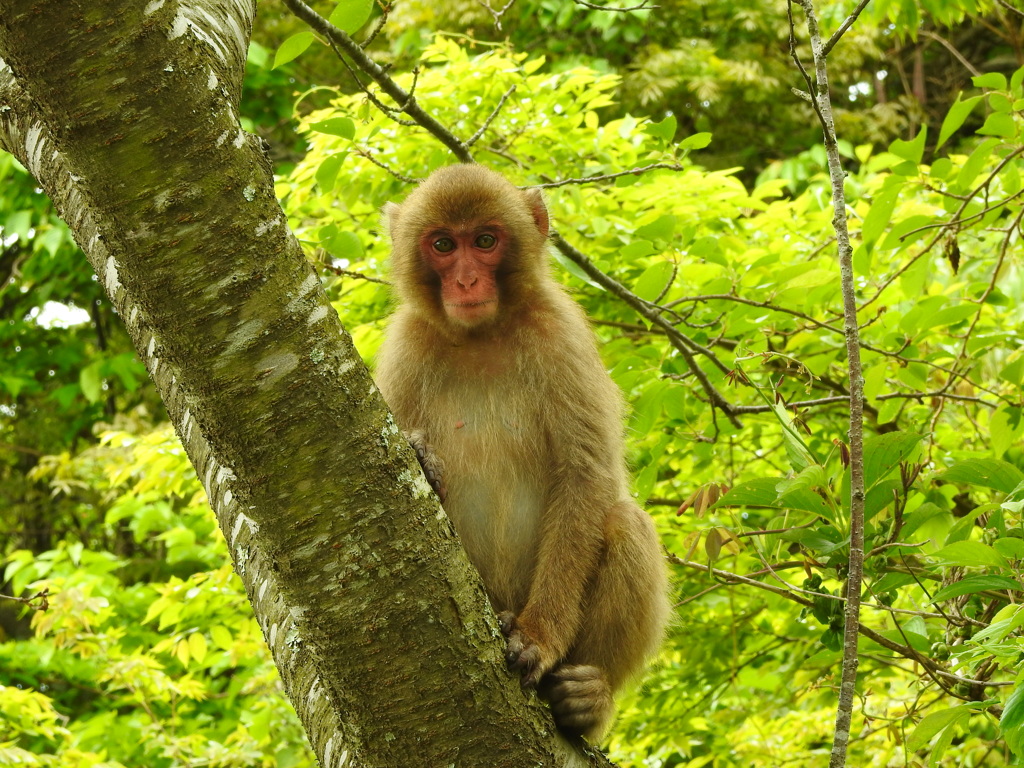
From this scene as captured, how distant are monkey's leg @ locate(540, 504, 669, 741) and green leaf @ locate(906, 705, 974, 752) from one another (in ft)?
2.99

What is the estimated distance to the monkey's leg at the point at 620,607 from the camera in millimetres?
3322

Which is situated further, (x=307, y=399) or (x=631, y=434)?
(x=631, y=434)

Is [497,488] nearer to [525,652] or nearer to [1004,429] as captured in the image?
[525,652]

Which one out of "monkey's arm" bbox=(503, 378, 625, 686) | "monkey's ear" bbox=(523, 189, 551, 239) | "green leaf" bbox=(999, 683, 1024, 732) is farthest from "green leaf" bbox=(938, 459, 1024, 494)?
"monkey's ear" bbox=(523, 189, 551, 239)

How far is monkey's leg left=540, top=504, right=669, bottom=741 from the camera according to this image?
10.9ft

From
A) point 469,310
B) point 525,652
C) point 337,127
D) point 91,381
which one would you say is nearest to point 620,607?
point 525,652

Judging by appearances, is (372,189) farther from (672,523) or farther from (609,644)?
(609,644)

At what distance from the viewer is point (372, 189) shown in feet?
16.0

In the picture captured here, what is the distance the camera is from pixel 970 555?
7.61ft

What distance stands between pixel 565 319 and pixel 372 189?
1455 mm

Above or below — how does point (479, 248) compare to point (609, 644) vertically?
above

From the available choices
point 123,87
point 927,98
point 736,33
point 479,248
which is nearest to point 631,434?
point 479,248

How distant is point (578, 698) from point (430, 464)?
2.83 ft

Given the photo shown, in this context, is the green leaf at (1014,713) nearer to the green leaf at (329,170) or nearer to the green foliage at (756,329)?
the green foliage at (756,329)
